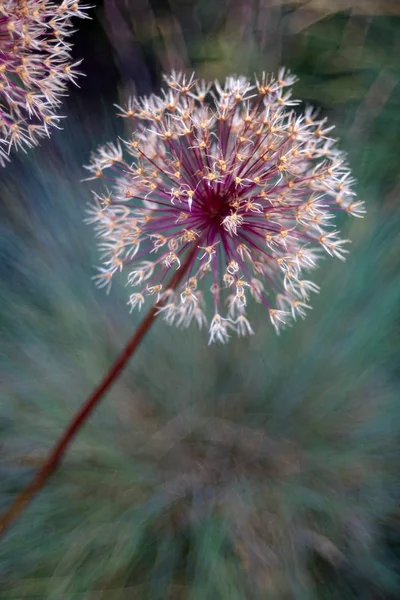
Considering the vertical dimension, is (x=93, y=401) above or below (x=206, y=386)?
below

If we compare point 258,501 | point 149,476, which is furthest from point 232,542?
point 149,476

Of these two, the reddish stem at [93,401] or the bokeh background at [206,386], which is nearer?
the reddish stem at [93,401]

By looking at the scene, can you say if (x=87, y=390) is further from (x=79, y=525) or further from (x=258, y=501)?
(x=258, y=501)

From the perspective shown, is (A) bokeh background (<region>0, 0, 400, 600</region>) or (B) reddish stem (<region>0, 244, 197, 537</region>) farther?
(A) bokeh background (<region>0, 0, 400, 600</region>)

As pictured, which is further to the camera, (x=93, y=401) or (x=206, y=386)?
(x=206, y=386)
